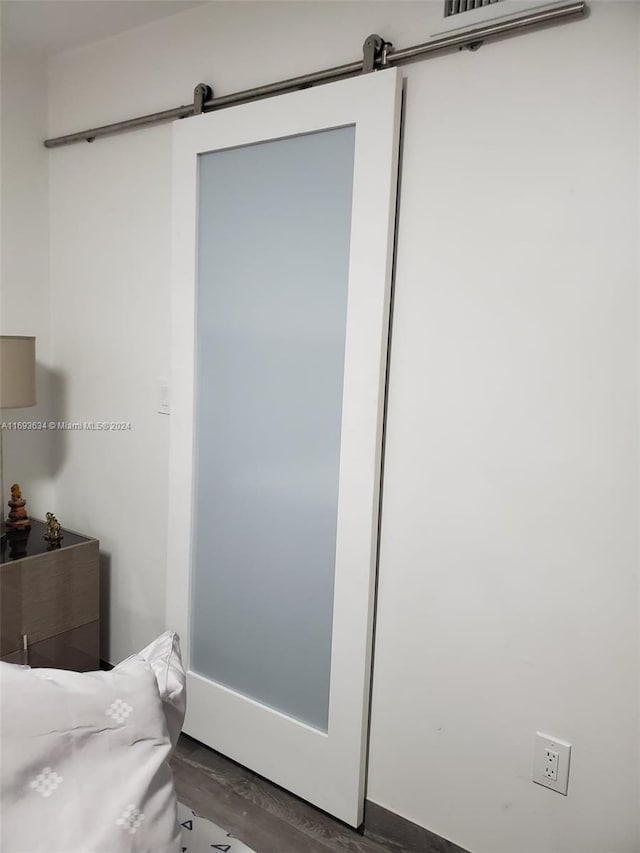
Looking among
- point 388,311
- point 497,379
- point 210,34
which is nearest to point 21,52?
point 210,34

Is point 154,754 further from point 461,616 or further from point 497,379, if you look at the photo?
point 497,379

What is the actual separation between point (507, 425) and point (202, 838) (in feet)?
3.55

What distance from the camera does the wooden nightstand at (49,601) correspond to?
222 centimetres

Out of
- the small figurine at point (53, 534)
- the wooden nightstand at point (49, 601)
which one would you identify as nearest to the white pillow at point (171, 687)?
the wooden nightstand at point (49, 601)

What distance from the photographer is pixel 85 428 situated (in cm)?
264

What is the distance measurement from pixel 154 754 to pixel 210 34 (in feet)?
6.78

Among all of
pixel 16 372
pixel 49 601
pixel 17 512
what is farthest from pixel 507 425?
pixel 17 512

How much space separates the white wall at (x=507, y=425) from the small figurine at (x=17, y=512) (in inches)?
57.0

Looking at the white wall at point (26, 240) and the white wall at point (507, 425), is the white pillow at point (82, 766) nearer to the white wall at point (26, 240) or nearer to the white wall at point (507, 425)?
the white wall at point (507, 425)

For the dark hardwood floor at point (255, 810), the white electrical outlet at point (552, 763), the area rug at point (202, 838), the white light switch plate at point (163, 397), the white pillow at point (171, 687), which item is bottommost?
the dark hardwood floor at point (255, 810)

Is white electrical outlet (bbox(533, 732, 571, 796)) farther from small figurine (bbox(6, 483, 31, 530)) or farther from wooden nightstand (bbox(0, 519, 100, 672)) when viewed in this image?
small figurine (bbox(6, 483, 31, 530))

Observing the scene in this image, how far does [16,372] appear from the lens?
2.20m

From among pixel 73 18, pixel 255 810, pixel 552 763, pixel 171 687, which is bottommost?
pixel 255 810

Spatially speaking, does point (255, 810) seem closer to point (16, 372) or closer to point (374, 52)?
point (16, 372)
